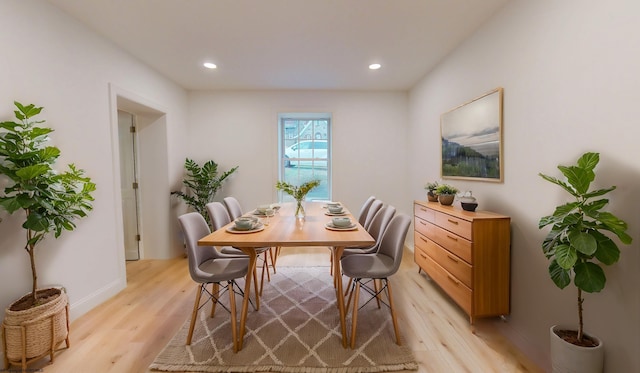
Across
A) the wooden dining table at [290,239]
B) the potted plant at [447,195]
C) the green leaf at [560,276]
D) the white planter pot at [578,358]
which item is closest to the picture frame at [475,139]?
the potted plant at [447,195]

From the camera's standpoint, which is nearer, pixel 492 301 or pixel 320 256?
pixel 492 301

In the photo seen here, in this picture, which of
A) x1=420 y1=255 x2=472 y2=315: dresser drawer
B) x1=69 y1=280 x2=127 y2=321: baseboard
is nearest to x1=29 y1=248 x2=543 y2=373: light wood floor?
x1=69 y1=280 x2=127 y2=321: baseboard

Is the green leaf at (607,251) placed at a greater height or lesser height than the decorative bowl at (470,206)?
lesser

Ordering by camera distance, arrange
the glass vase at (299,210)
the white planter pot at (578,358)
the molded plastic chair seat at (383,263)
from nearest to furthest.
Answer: the white planter pot at (578,358)
the molded plastic chair seat at (383,263)
the glass vase at (299,210)

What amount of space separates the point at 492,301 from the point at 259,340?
1.83 m

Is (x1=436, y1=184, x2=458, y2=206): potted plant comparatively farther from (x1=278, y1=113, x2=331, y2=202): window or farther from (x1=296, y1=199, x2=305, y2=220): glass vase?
(x1=278, y1=113, x2=331, y2=202): window

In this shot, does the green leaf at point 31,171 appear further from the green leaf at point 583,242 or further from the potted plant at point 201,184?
the green leaf at point 583,242

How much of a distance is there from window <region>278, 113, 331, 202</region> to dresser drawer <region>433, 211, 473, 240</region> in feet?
8.06

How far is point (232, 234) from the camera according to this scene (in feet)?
6.34

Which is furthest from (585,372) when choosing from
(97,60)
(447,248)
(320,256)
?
(97,60)

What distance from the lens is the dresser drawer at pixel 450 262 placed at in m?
2.10

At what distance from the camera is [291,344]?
194 cm

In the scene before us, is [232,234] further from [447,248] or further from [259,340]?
[447,248]

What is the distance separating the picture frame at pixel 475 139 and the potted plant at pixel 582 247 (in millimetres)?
825
